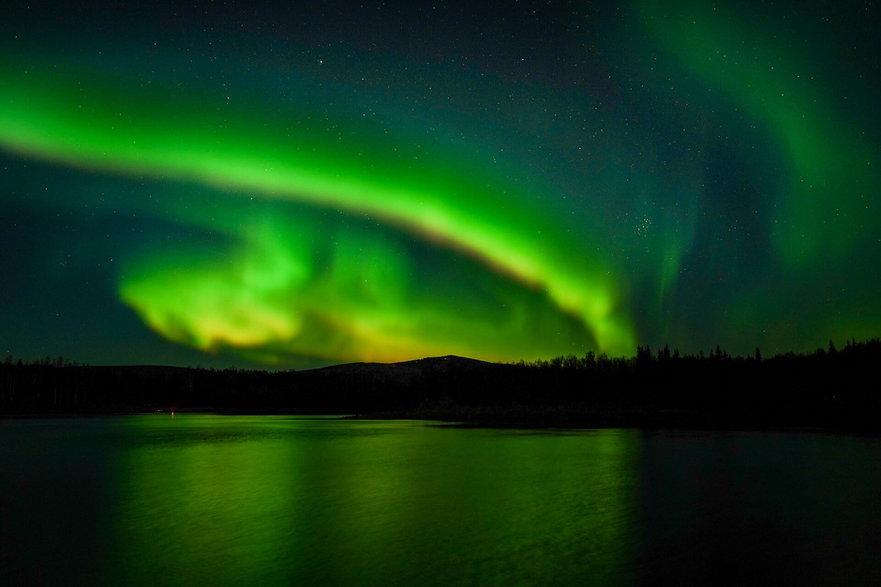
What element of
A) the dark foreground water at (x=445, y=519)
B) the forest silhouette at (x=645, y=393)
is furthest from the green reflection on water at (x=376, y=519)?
the forest silhouette at (x=645, y=393)

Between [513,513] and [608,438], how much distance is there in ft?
142

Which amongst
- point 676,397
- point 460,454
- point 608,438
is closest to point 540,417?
point 676,397

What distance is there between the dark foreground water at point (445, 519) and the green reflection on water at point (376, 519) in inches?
3.8

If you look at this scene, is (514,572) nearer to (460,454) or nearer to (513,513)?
(513,513)

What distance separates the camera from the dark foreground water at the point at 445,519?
666 inches

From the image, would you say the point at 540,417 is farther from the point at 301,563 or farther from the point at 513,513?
the point at 301,563

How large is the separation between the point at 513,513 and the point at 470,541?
5306 mm

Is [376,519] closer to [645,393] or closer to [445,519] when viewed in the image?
[445,519]

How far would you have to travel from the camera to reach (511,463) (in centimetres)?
4238

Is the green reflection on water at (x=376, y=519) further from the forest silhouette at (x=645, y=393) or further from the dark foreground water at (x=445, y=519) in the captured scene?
the forest silhouette at (x=645, y=393)

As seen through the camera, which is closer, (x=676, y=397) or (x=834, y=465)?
(x=834, y=465)

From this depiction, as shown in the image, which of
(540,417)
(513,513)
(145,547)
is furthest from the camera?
(540,417)

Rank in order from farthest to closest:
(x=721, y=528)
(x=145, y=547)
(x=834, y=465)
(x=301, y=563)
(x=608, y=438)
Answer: (x=608, y=438), (x=834, y=465), (x=721, y=528), (x=145, y=547), (x=301, y=563)

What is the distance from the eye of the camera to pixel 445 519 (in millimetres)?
24250
